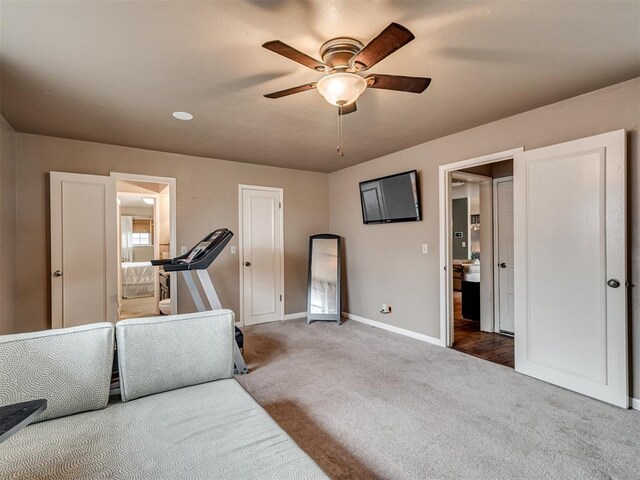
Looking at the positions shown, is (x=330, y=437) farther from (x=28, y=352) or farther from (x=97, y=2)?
(x=97, y=2)

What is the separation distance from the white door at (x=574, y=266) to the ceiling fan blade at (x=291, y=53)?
2.24 m

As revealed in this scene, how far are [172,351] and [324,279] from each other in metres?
3.29

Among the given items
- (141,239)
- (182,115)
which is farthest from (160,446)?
(141,239)

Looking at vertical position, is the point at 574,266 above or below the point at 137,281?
above

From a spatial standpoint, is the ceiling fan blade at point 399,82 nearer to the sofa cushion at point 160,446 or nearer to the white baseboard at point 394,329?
the sofa cushion at point 160,446

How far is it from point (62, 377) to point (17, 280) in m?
2.71

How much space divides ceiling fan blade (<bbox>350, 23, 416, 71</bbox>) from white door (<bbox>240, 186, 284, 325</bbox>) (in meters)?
3.37

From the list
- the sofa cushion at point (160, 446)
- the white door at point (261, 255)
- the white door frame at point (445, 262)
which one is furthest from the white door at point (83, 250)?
the white door frame at point (445, 262)

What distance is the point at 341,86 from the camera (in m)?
1.82

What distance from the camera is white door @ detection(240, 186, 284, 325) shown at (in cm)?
479

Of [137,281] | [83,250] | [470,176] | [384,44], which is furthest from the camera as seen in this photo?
[137,281]

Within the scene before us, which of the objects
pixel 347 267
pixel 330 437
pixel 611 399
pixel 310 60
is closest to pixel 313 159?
pixel 347 267

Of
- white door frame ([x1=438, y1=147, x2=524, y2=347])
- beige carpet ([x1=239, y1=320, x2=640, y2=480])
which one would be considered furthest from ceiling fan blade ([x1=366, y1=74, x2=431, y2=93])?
beige carpet ([x1=239, y1=320, x2=640, y2=480])

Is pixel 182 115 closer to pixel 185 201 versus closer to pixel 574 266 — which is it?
pixel 185 201
